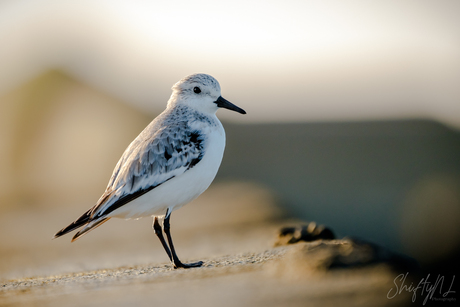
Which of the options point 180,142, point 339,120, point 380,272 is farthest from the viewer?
point 339,120

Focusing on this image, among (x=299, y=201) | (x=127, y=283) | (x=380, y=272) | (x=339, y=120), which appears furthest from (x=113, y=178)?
(x=339, y=120)

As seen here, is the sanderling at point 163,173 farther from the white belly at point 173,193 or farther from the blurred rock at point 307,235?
the blurred rock at point 307,235

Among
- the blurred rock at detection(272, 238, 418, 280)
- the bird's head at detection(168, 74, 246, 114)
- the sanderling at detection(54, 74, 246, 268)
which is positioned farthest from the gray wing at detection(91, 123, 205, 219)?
the blurred rock at detection(272, 238, 418, 280)

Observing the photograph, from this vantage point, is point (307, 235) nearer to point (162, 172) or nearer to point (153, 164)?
point (162, 172)

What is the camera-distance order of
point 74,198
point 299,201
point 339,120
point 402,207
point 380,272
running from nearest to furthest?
1. point 380,272
2. point 402,207
3. point 299,201
4. point 74,198
5. point 339,120

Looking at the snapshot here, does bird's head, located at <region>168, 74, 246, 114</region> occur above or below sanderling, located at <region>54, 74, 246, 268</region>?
above

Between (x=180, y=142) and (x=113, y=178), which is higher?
(x=180, y=142)

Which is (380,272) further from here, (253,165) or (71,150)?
(71,150)

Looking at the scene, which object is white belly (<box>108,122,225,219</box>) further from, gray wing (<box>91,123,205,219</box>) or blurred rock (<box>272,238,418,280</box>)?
blurred rock (<box>272,238,418,280</box>)

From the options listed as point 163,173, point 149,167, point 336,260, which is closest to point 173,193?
point 163,173
